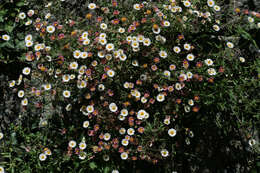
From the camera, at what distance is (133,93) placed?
3.08m

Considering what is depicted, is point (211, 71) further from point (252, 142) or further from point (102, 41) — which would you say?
point (102, 41)

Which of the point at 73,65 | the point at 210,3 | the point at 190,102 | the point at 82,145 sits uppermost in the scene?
the point at 210,3

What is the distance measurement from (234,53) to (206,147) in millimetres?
1177

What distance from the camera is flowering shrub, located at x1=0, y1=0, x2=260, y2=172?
10.0 ft

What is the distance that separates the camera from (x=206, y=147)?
127 inches

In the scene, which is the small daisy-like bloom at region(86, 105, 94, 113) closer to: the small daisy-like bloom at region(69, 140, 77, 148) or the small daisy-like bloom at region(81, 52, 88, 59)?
the small daisy-like bloom at region(69, 140, 77, 148)

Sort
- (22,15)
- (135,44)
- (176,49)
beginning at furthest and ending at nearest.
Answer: (22,15), (176,49), (135,44)

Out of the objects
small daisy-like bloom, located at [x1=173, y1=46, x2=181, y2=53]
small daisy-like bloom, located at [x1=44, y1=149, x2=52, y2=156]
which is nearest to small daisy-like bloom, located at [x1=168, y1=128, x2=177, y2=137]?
small daisy-like bloom, located at [x1=173, y1=46, x2=181, y2=53]

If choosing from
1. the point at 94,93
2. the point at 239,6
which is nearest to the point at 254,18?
the point at 239,6

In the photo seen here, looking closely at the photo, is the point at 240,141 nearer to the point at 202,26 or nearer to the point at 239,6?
the point at 202,26

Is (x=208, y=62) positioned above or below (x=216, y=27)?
below

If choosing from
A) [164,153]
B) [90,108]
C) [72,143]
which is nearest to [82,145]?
[72,143]

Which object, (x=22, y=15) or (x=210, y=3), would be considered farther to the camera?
(x=22, y=15)

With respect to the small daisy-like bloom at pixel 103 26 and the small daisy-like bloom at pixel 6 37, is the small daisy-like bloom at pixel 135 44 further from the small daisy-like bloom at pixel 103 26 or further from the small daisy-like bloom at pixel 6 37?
the small daisy-like bloom at pixel 6 37
